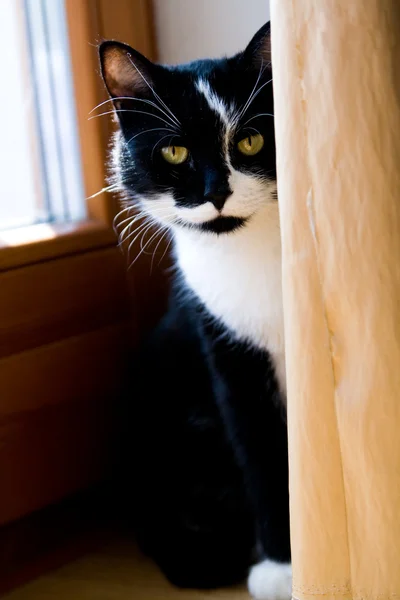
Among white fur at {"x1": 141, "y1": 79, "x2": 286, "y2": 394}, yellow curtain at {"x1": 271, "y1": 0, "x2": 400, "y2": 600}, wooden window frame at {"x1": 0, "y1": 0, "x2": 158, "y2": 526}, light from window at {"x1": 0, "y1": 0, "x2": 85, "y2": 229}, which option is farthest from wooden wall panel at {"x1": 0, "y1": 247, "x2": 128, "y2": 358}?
yellow curtain at {"x1": 271, "y1": 0, "x2": 400, "y2": 600}

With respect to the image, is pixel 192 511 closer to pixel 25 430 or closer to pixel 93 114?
pixel 25 430

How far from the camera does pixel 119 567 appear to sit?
1.27 metres

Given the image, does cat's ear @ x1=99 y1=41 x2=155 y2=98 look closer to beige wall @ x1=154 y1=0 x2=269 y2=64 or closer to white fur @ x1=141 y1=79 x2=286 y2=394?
white fur @ x1=141 y1=79 x2=286 y2=394

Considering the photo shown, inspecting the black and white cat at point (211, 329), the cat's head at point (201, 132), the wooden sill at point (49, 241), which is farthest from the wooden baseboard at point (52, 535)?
the cat's head at point (201, 132)

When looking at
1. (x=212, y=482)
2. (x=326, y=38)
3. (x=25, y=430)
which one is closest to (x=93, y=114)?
(x=25, y=430)

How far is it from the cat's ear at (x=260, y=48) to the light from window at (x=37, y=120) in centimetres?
46

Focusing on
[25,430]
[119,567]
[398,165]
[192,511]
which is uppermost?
[398,165]

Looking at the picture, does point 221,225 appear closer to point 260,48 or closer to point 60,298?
point 260,48

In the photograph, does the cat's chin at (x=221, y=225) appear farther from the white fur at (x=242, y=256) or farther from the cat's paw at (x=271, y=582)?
the cat's paw at (x=271, y=582)

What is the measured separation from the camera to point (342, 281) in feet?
2.08

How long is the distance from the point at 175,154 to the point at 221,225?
0.39 feet

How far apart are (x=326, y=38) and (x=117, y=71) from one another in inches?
19.3

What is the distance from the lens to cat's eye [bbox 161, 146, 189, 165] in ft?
3.33

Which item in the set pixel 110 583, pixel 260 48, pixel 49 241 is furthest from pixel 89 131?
pixel 110 583
